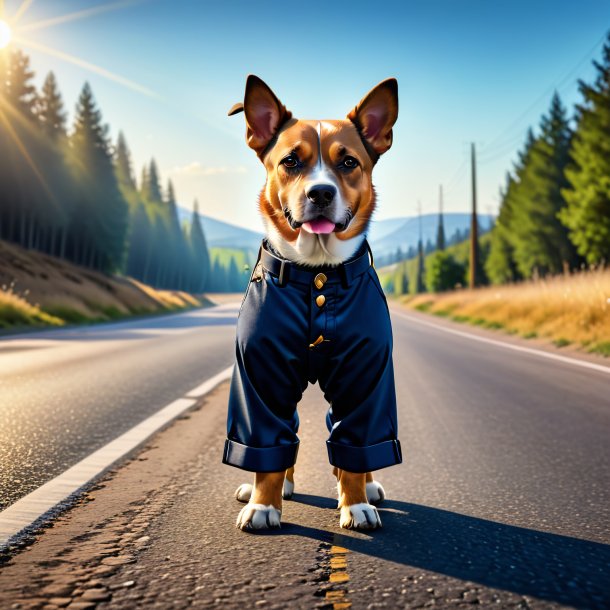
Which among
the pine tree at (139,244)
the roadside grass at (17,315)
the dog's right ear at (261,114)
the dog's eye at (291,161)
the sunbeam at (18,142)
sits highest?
the sunbeam at (18,142)

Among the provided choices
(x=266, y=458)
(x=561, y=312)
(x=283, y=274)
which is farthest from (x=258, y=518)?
Result: (x=561, y=312)

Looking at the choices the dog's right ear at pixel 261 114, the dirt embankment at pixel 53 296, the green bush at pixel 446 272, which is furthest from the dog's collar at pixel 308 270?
the green bush at pixel 446 272

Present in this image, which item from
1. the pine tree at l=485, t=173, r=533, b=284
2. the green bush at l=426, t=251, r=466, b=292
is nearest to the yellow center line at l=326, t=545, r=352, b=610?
the pine tree at l=485, t=173, r=533, b=284

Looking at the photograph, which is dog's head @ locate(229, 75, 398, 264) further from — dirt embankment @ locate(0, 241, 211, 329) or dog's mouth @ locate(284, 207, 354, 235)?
dirt embankment @ locate(0, 241, 211, 329)

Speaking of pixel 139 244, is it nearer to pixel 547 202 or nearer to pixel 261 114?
pixel 547 202

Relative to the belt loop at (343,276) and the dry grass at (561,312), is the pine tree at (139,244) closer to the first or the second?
the dry grass at (561,312)

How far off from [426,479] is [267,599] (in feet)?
6.56

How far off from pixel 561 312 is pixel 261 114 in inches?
626

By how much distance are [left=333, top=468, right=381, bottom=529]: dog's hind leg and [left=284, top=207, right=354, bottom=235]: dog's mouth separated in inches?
41.7

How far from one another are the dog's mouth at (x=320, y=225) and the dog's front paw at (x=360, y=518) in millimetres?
1190

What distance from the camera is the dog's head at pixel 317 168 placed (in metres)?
3.16

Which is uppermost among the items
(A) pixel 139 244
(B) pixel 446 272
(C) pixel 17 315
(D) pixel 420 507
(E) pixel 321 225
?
(A) pixel 139 244

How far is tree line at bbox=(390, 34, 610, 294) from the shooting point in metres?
44.0

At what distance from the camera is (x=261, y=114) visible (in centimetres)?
339
